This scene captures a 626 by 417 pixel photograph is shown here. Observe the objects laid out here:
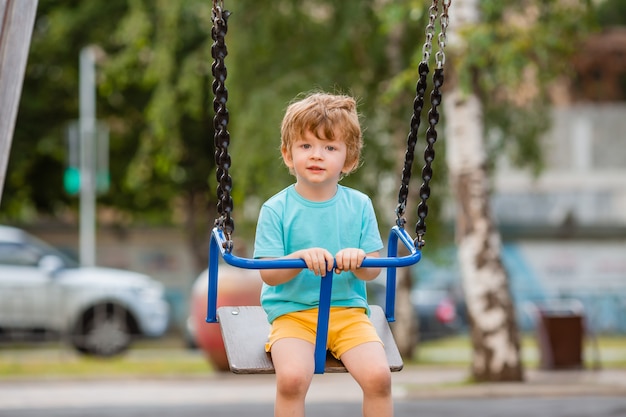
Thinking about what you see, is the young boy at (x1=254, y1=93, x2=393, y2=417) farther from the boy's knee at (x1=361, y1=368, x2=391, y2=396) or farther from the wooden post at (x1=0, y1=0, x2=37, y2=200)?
the wooden post at (x1=0, y1=0, x2=37, y2=200)

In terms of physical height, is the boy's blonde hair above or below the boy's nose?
above

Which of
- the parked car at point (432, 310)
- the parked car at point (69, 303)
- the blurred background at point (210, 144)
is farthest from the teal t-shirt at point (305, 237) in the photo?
the parked car at point (432, 310)

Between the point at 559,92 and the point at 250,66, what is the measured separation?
3478 cm

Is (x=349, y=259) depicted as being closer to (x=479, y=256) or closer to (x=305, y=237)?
(x=305, y=237)

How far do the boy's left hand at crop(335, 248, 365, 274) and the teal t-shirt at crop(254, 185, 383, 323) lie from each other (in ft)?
1.06

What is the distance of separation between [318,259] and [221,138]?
548 mm

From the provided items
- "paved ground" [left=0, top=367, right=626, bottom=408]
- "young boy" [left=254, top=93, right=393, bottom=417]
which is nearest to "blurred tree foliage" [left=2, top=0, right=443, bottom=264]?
"paved ground" [left=0, top=367, right=626, bottom=408]

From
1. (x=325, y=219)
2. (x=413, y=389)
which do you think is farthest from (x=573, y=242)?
Answer: (x=325, y=219)

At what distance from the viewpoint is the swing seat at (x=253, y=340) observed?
4.35 meters

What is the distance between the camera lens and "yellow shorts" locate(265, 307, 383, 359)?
445 cm

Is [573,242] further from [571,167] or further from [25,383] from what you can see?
[25,383]

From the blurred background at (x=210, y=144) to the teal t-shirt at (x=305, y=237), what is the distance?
19.3 feet

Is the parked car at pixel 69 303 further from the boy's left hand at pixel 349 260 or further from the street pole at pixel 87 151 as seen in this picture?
the boy's left hand at pixel 349 260

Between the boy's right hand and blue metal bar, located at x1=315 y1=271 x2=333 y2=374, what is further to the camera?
blue metal bar, located at x1=315 y1=271 x2=333 y2=374
